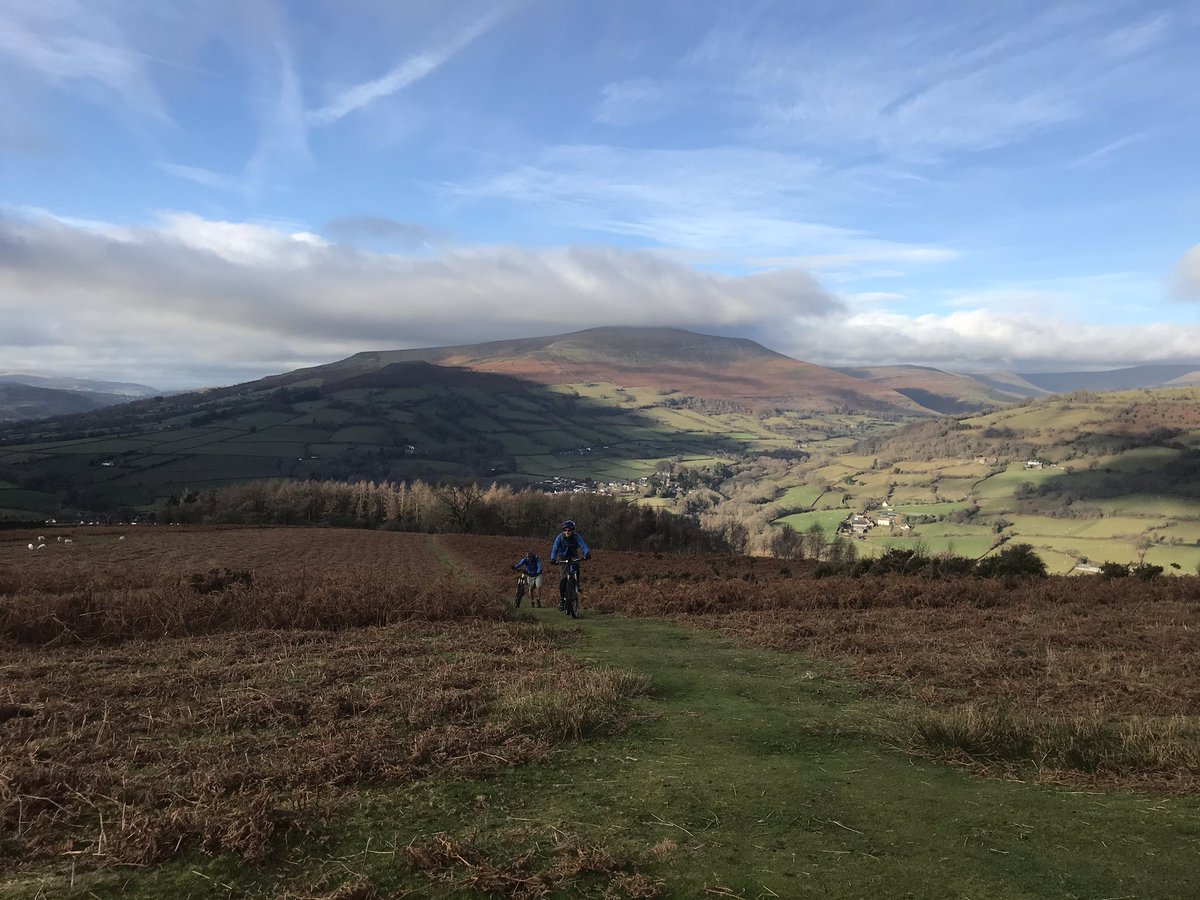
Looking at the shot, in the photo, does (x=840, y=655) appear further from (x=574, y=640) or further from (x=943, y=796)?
(x=943, y=796)

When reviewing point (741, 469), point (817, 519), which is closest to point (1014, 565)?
point (817, 519)

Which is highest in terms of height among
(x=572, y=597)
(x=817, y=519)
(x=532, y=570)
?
(x=532, y=570)

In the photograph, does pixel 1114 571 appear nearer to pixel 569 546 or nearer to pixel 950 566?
pixel 950 566

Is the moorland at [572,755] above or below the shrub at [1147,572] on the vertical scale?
above

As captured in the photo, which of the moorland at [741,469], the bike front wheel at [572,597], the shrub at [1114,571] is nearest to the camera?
the bike front wheel at [572,597]

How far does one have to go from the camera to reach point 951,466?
130250 millimetres

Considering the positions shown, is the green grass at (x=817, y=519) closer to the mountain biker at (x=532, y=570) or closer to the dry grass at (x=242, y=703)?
the mountain biker at (x=532, y=570)

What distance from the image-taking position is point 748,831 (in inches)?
202

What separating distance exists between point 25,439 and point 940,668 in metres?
193

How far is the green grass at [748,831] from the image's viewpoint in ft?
14.3

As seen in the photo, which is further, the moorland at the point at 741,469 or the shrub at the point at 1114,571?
the moorland at the point at 741,469

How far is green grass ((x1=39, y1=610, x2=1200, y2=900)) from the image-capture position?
14.3ft

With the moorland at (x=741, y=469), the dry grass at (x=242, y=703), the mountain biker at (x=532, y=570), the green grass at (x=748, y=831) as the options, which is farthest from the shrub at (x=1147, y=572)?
the moorland at (x=741, y=469)

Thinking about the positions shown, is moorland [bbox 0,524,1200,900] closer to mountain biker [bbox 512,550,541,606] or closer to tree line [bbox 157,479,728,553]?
mountain biker [bbox 512,550,541,606]
